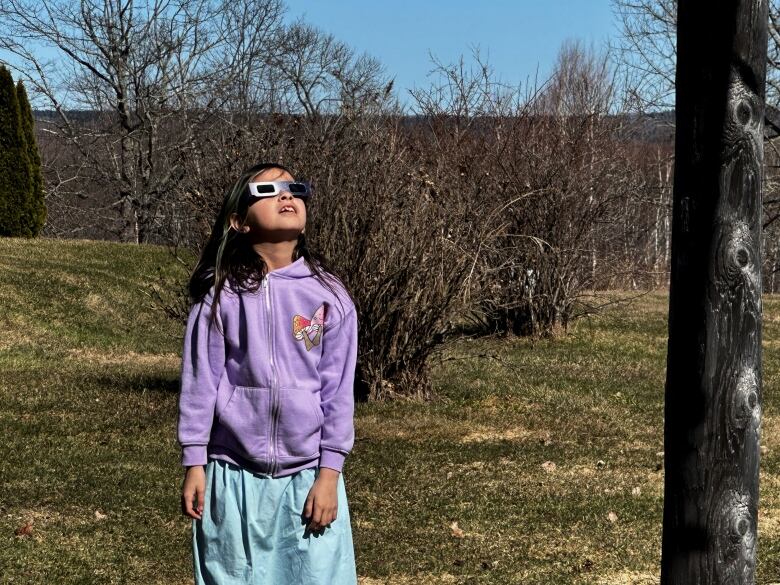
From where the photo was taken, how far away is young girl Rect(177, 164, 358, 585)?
315cm

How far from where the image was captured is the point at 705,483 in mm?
3188

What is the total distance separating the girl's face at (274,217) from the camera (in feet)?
10.8

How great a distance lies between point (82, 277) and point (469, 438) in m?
10.1

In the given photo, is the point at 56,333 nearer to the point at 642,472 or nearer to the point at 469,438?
the point at 469,438

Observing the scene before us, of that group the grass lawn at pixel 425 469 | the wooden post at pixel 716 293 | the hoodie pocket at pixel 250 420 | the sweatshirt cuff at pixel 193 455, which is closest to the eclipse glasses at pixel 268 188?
the hoodie pocket at pixel 250 420

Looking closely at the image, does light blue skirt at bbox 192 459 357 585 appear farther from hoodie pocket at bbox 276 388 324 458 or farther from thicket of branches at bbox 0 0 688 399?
thicket of branches at bbox 0 0 688 399

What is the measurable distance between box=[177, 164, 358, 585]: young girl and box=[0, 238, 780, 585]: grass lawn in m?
2.05

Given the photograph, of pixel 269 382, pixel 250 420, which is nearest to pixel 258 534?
pixel 250 420

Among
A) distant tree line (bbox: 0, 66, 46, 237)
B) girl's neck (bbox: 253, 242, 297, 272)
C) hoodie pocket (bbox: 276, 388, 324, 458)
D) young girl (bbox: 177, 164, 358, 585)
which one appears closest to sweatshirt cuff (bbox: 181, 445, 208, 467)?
young girl (bbox: 177, 164, 358, 585)

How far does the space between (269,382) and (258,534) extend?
1.35 feet

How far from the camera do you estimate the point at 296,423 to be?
10.4 ft

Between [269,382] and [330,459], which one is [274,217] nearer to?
[269,382]

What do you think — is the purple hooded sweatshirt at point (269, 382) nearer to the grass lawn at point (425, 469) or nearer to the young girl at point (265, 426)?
the young girl at point (265, 426)

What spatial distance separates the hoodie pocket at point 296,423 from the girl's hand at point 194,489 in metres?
0.22
